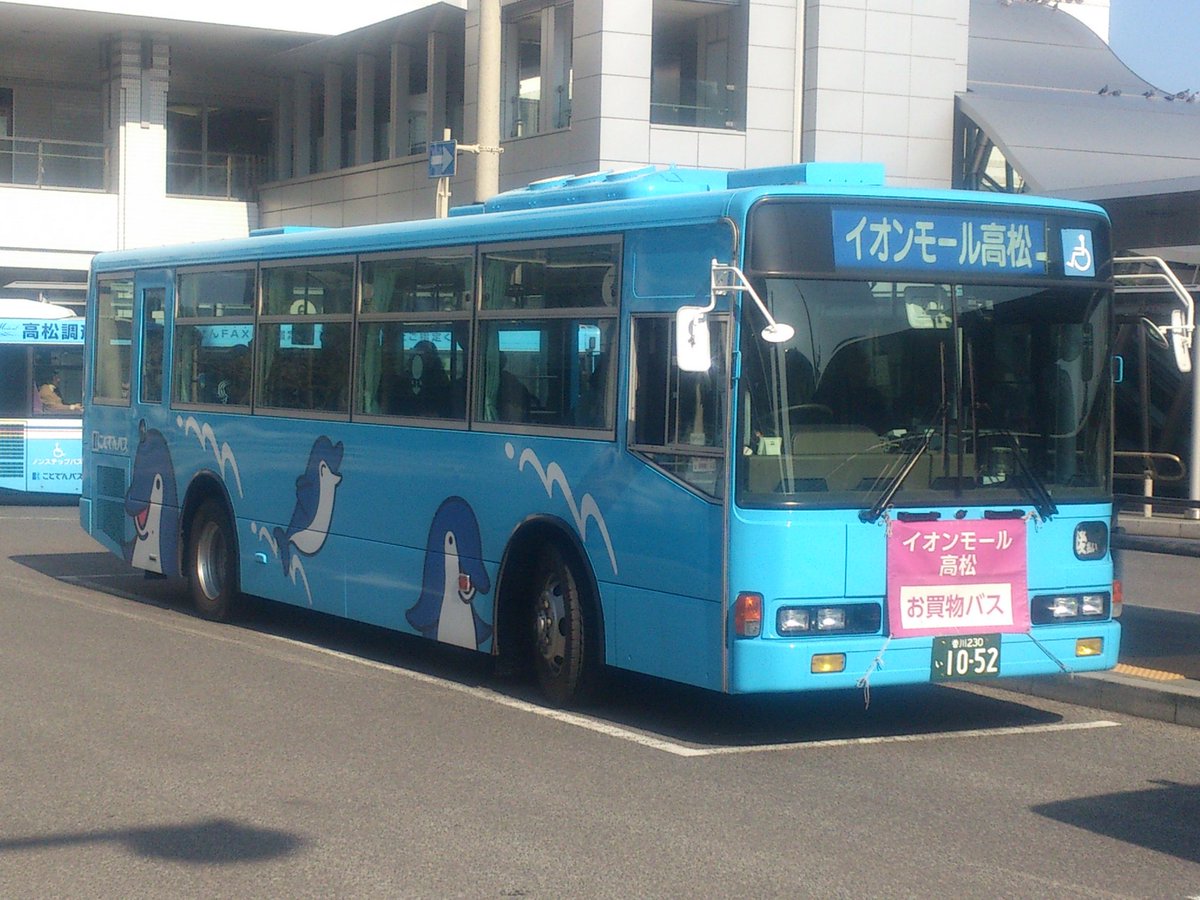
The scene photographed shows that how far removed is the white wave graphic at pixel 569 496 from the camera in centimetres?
895

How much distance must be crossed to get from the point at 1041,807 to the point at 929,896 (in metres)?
1.57

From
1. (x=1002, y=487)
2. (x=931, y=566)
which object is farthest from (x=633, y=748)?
(x=1002, y=487)

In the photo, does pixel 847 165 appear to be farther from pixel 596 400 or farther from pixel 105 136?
pixel 105 136

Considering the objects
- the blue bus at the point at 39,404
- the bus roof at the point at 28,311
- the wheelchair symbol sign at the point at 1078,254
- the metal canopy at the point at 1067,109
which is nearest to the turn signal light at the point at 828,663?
the wheelchair symbol sign at the point at 1078,254

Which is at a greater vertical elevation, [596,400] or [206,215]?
[206,215]

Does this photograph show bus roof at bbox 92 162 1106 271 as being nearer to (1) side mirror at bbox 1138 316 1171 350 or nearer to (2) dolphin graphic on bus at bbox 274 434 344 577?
(1) side mirror at bbox 1138 316 1171 350

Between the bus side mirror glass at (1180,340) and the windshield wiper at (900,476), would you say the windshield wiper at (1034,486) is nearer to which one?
the windshield wiper at (900,476)

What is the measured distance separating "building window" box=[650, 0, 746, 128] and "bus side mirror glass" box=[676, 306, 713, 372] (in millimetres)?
22296

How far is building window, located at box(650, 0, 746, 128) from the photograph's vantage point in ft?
98.9

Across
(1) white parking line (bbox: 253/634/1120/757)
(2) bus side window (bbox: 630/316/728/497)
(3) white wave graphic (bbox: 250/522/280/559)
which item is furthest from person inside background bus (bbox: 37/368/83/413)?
(2) bus side window (bbox: 630/316/728/497)

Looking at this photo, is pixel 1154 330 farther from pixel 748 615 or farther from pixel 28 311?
pixel 28 311

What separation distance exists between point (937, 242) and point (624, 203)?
5.49 ft

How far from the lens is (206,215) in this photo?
38.2m

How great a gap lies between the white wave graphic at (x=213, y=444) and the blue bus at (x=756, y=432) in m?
2.27
